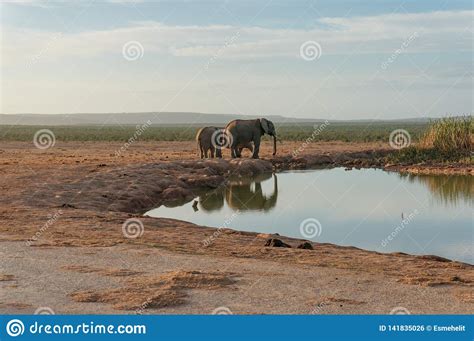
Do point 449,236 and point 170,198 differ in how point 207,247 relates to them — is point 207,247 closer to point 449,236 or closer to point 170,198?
point 449,236

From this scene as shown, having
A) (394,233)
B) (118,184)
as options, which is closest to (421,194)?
→ (394,233)

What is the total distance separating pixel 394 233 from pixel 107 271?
7824mm

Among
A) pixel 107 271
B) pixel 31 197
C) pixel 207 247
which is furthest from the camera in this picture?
pixel 31 197

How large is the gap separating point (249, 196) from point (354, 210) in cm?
456

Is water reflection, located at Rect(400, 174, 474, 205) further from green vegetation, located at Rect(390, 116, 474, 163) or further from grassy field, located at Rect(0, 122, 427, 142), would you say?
grassy field, located at Rect(0, 122, 427, 142)

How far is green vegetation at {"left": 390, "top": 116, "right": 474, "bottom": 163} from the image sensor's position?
32000 mm

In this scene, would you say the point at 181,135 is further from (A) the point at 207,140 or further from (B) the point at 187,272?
(B) the point at 187,272

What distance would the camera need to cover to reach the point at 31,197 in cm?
1636

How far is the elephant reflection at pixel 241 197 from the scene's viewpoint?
19.5 meters

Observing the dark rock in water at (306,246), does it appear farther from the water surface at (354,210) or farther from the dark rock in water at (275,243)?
the water surface at (354,210)

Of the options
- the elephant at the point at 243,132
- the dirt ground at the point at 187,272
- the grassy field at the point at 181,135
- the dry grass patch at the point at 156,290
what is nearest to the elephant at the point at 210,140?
the elephant at the point at 243,132

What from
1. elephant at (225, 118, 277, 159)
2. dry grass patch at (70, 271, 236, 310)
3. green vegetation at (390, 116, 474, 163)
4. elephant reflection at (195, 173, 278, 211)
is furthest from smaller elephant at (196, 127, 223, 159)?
dry grass patch at (70, 271, 236, 310)

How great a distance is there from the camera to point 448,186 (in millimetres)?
23969

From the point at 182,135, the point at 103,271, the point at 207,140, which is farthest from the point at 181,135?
the point at 103,271
